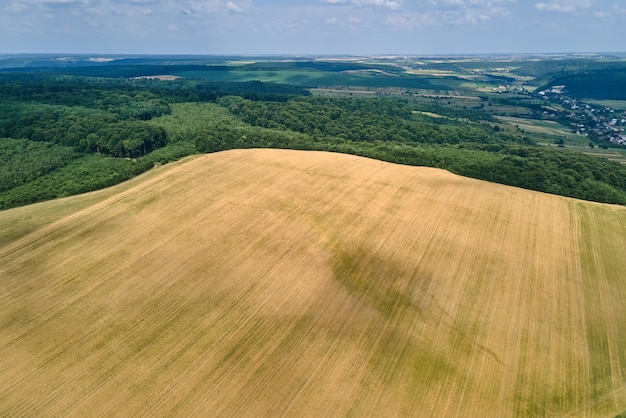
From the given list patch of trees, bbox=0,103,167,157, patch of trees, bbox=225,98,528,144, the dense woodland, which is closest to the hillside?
the dense woodland

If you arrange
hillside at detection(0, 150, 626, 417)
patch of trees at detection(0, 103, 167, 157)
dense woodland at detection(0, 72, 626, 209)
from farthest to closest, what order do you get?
patch of trees at detection(0, 103, 167, 157) < dense woodland at detection(0, 72, 626, 209) < hillside at detection(0, 150, 626, 417)

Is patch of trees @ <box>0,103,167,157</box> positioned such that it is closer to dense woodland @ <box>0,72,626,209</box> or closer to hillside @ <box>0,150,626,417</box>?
dense woodland @ <box>0,72,626,209</box>

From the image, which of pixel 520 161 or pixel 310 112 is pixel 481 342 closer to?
pixel 520 161

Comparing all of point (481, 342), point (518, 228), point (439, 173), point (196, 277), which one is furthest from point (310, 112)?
point (481, 342)

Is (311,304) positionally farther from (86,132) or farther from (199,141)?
(86,132)

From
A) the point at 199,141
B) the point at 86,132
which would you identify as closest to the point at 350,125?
the point at 199,141

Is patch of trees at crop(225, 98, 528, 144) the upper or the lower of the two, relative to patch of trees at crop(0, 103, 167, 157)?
lower
